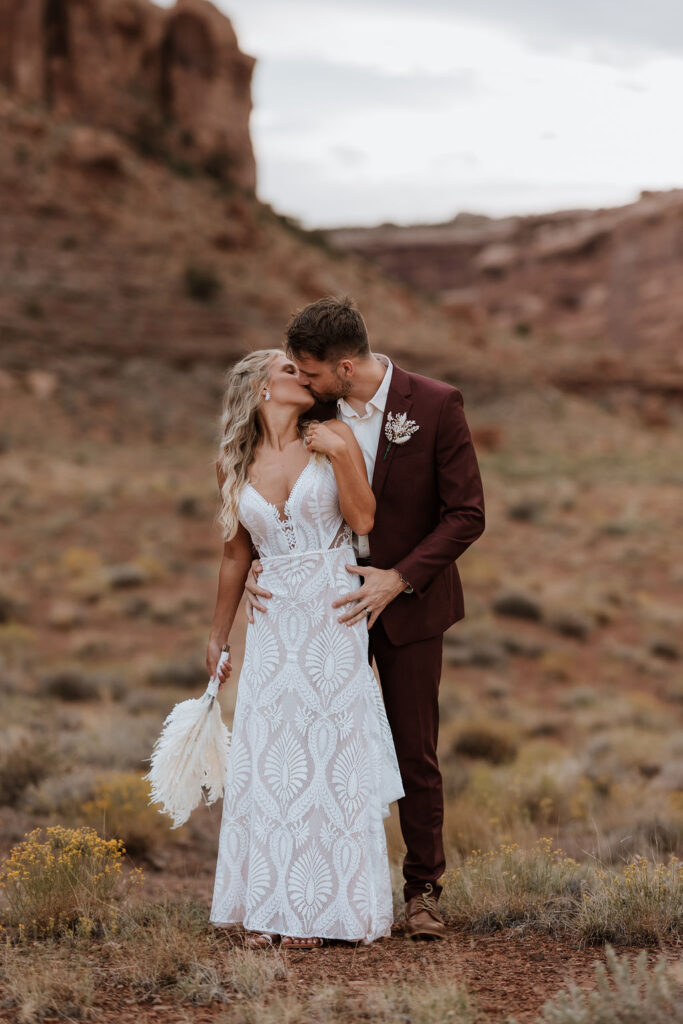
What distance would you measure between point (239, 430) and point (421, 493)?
74 cm

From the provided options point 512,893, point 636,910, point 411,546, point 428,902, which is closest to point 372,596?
point 411,546

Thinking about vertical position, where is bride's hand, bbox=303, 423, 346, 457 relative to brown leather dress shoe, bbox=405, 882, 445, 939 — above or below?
above

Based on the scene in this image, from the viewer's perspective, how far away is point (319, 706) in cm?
369

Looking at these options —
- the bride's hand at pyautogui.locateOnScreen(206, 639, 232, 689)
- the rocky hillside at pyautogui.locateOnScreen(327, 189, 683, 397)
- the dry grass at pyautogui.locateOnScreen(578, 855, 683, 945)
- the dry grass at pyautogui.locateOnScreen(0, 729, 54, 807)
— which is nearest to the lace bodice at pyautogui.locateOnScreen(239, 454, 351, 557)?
the bride's hand at pyautogui.locateOnScreen(206, 639, 232, 689)

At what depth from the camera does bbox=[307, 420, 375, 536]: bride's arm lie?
142 inches

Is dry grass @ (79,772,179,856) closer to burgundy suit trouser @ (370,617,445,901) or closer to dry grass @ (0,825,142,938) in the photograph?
dry grass @ (0,825,142,938)

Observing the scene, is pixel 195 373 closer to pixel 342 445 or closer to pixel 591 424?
pixel 591 424

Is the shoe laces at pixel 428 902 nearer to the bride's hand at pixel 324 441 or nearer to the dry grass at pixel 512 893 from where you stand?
the dry grass at pixel 512 893

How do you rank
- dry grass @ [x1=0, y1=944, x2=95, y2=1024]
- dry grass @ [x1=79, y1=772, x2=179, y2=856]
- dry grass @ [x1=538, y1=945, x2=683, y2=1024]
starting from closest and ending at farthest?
dry grass @ [x1=538, y1=945, x2=683, y2=1024] → dry grass @ [x1=0, y1=944, x2=95, y2=1024] → dry grass @ [x1=79, y1=772, x2=179, y2=856]

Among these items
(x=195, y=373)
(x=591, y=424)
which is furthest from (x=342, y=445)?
(x=591, y=424)

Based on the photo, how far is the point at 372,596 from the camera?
369 centimetres

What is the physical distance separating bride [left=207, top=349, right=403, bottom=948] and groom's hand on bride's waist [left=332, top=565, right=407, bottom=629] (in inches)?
1.7

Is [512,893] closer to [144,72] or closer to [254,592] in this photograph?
[254,592]

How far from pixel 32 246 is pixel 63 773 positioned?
28901 millimetres
